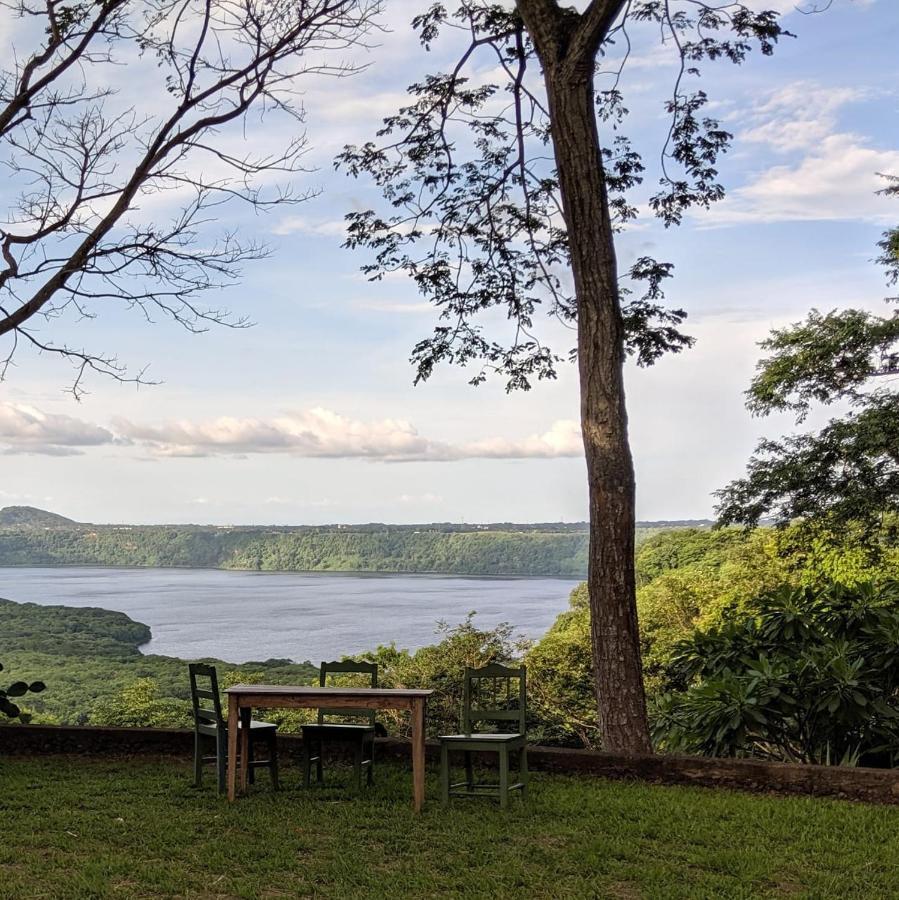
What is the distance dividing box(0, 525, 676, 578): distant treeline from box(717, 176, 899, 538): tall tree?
30370mm

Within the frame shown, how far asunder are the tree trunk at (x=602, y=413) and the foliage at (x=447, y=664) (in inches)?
435

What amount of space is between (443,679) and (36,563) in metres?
34.3

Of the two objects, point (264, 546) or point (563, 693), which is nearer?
point (563, 693)

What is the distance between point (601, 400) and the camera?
7.16 metres

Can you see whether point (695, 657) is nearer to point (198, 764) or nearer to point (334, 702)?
point (334, 702)

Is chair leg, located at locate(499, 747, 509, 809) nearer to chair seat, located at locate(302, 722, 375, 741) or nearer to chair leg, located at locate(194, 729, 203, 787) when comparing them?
chair seat, located at locate(302, 722, 375, 741)

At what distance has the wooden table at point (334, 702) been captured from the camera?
5.41 metres

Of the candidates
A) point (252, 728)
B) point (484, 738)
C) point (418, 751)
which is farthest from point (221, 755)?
point (484, 738)

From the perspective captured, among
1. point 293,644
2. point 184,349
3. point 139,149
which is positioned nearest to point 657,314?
point 139,149

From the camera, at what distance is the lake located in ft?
128

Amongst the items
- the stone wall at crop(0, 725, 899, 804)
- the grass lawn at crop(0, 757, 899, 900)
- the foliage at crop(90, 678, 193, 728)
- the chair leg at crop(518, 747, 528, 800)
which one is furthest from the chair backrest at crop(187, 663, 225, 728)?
the foliage at crop(90, 678, 193, 728)

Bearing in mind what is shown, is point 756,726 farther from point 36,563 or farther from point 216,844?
point 36,563

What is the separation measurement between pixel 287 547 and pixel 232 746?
4388 centimetres

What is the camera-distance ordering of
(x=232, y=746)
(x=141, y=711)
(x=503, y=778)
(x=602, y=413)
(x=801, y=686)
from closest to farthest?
(x=503, y=778), (x=232, y=746), (x=801, y=686), (x=602, y=413), (x=141, y=711)
